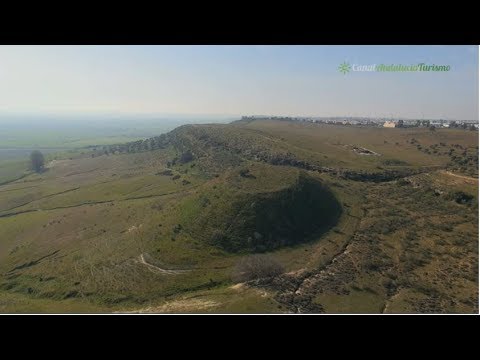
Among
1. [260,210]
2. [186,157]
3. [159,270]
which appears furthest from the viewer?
[186,157]

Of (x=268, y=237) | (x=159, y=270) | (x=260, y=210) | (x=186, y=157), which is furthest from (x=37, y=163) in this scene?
(x=268, y=237)

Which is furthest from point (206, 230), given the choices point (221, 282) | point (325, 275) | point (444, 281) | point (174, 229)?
point (444, 281)

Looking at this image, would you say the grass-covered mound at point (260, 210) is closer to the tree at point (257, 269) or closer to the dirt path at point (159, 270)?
the tree at point (257, 269)

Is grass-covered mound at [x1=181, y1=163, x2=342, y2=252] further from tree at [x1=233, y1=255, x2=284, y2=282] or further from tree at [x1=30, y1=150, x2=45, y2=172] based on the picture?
tree at [x1=30, y1=150, x2=45, y2=172]

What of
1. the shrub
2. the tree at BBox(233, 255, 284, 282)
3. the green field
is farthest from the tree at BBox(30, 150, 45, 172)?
the tree at BBox(233, 255, 284, 282)

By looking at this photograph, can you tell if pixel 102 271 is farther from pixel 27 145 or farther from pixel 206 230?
pixel 27 145

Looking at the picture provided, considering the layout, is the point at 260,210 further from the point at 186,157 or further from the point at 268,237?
the point at 186,157

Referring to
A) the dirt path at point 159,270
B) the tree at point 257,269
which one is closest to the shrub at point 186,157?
the dirt path at point 159,270
